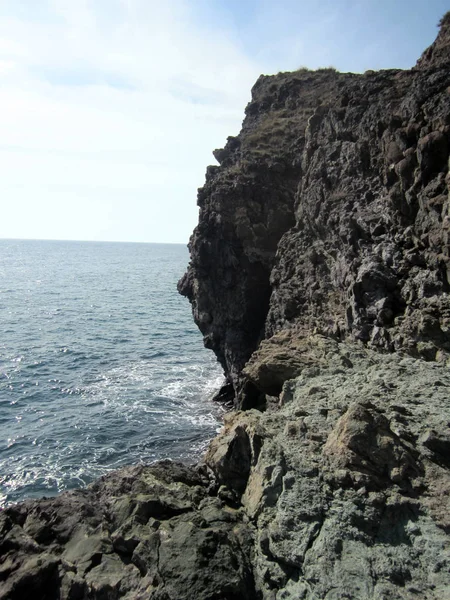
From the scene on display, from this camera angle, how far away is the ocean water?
27.9m

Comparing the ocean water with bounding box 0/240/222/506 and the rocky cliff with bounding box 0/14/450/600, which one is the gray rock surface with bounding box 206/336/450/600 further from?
the ocean water with bounding box 0/240/222/506

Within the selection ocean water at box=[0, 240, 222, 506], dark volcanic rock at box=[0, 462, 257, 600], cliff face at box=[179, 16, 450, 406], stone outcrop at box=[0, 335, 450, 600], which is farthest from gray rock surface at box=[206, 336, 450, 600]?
ocean water at box=[0, 240, 222, 506]

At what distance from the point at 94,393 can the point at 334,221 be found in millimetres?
26020

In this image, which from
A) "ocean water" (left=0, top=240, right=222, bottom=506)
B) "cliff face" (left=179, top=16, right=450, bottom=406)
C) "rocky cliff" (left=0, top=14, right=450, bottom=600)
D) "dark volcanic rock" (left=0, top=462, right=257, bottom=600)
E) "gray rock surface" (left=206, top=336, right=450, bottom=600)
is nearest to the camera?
"gray rock surface" (left=206, top=336, right=450, bottom=600)

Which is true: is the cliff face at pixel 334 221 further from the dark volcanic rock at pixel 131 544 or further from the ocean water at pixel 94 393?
the dark volcanic rock at pixel 131 544

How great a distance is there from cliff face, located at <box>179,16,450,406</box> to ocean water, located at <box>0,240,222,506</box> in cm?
572

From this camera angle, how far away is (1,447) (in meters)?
29.2

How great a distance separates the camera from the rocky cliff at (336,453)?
9.17 m

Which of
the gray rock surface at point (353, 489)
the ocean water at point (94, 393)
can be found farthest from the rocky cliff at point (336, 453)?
the ocean water at point (94, 393)

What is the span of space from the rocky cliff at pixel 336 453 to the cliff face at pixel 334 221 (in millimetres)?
110

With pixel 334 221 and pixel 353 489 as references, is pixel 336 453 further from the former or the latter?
pixel 334 221

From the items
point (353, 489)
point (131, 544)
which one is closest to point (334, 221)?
point (353, 489)

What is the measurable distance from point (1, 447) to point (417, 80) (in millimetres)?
32094

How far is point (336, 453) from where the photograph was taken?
10641 millimetres
